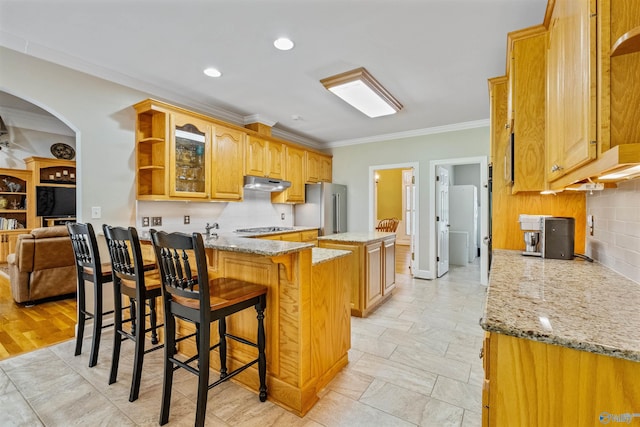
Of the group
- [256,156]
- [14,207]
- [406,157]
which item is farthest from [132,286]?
[14,207]

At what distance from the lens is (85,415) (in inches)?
65.5

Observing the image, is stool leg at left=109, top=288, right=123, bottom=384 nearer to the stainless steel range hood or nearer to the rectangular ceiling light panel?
the stainless steel range hood

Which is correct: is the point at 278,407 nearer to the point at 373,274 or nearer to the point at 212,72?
the point at 373,274

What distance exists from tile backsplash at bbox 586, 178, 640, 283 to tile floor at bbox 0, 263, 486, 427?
108 cm

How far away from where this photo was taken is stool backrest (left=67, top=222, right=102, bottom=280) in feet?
6.71

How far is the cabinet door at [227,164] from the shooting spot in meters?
3.57

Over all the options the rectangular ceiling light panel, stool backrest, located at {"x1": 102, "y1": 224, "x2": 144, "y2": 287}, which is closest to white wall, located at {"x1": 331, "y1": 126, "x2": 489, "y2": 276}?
the rectangular ceiling light panel

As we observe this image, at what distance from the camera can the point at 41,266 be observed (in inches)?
137

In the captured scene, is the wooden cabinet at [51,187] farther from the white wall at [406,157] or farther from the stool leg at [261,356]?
the stool leg at [261,356]

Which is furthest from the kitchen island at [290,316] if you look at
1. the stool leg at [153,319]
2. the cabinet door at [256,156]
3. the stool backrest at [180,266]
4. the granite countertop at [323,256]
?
the cabinet door at [256,156]

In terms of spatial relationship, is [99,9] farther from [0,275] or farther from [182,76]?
[0,275]

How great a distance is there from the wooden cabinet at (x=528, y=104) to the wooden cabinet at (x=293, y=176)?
3339 mm

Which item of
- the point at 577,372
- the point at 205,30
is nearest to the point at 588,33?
the point at 577,372

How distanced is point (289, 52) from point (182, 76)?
122cm
